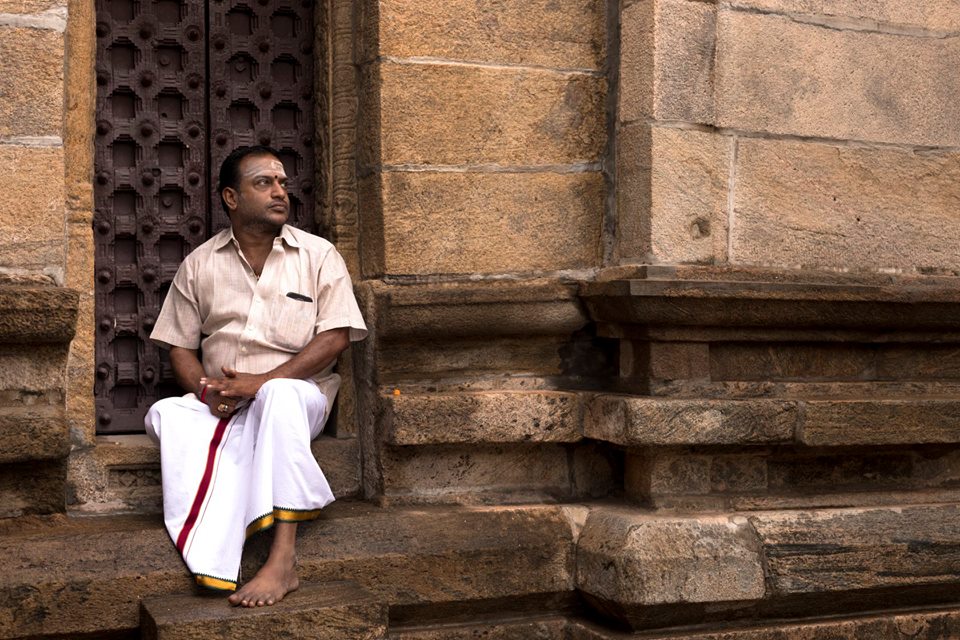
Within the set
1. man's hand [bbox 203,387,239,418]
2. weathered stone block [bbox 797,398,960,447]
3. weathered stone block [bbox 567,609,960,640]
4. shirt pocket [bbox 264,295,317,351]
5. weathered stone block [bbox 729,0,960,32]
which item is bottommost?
weathered stone block [bbox 567,609,960,640]

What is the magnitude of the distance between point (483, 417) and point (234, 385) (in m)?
0.80

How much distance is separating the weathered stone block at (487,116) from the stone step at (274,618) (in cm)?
143

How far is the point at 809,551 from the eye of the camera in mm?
4328

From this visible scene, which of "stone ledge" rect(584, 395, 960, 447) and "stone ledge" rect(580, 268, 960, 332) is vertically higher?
"stone ledge" rect(580, 268, 960, 332)

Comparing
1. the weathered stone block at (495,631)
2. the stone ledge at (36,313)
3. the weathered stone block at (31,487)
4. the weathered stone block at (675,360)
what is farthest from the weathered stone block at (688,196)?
the weathered stone block at (31,487)

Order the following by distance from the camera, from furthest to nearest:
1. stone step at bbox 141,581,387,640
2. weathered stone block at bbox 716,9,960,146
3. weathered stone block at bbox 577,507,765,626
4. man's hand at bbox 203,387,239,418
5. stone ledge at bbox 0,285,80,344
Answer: weathered stone block at bbox 716,9,960,146 → man's hand at bbox 203,387,239,418 → weathered stone block at bbox 577,507,765,626 → stone ledge at bbox 0,285,80,344 → stone step at bbox 141,581,387,640

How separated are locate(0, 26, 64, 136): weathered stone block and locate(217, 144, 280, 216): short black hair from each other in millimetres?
593

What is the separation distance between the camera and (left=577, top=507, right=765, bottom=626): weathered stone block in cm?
414

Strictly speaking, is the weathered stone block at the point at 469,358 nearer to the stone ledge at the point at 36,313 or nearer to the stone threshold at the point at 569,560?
the stone threshold at the point at 569,560

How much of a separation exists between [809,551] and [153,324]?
7.51ft

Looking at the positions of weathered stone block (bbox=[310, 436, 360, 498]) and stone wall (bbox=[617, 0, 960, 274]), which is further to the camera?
weathered stone block (bbox=[310, 436, 360, 498])

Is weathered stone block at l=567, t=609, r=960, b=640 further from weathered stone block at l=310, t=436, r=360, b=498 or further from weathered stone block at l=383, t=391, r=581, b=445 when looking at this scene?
weathered stone block at l=310, t=436, r=360, b=498

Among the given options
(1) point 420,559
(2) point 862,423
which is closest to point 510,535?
(1) point 420,559

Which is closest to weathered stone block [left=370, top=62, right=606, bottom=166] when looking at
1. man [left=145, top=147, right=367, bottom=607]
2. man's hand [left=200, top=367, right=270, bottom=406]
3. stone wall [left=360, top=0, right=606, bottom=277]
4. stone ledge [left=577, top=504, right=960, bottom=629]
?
stone wall [left=360, top=0, right=606, bottom=277]
